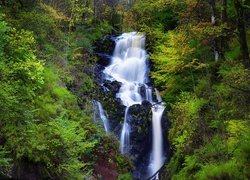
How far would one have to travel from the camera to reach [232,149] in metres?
9.59

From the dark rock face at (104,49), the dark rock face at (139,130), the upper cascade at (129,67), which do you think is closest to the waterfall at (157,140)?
the dark rock face at (139,130)

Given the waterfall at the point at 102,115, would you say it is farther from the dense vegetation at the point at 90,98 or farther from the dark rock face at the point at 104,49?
the dark rock face at the point at 104,49

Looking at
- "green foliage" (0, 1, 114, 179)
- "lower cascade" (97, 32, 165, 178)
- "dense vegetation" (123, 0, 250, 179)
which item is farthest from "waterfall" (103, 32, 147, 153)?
"green foliage" (0, 1, 114, 179)

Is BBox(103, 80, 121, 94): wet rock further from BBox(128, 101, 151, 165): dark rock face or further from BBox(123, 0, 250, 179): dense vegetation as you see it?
BBox(123, 0, 250, 179): dense vegetation

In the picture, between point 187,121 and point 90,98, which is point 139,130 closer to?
point 90,98

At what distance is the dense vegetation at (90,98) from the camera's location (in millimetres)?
8539

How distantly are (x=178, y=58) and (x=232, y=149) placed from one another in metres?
6.74

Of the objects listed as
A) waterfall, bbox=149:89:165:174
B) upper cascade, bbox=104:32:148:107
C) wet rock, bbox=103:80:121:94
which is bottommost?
waterfall, bbox=149:89:165:174

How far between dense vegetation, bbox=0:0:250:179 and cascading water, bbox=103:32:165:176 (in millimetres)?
1617

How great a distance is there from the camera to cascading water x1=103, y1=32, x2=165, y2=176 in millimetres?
17578

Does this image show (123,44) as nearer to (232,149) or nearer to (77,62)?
(77,62)

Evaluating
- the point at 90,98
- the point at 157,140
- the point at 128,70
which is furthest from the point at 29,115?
the point at 128,70

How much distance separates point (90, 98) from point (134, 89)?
3683 mm

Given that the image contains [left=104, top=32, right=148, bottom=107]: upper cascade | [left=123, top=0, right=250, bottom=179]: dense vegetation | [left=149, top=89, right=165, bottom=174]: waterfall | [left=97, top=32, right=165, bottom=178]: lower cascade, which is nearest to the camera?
[left=123, top=0, right=250, bottom=179]: dense vegetation
